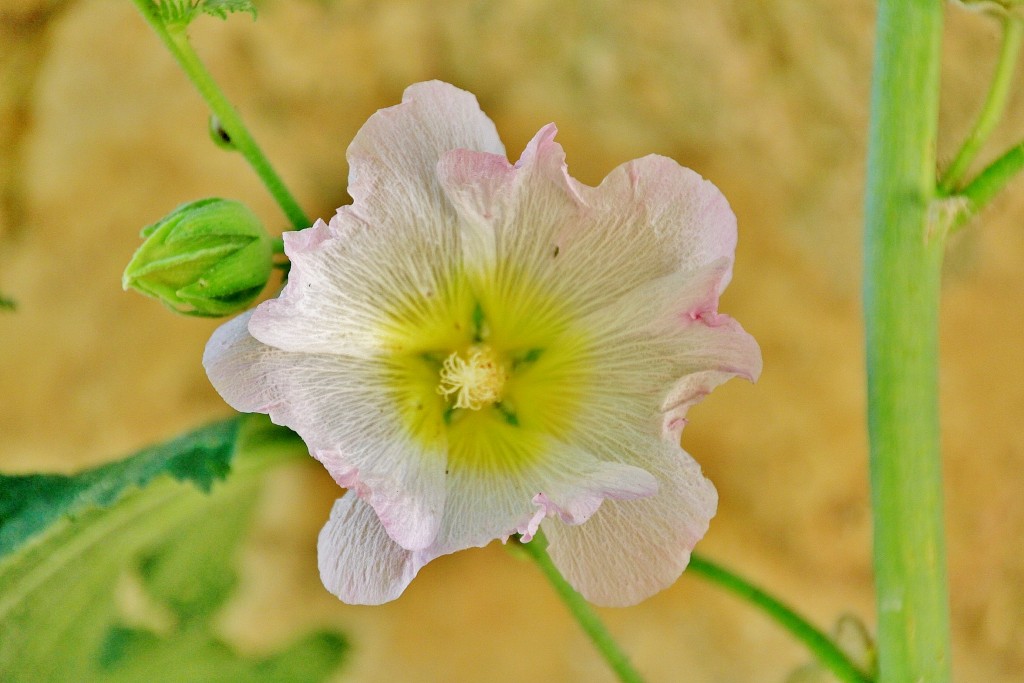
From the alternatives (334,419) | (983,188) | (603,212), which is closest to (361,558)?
(334,419)

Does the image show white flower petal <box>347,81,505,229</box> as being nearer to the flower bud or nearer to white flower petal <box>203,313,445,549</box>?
white flower petal <box>203,313,445,549</box>

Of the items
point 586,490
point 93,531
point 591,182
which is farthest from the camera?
point 591,182

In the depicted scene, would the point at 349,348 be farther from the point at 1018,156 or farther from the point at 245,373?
the point at 1018,156

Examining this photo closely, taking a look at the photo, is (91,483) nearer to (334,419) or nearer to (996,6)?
(334,419)

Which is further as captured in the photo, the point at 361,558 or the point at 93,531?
A: the point at 93,531

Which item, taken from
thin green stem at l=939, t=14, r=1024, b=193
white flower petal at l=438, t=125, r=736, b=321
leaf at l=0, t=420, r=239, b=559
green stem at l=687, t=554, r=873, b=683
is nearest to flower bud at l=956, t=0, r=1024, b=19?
thin green stem at l=939, t=14, r=1024, b=193

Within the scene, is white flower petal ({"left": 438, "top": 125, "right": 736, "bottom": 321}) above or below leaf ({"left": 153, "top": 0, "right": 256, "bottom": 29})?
below

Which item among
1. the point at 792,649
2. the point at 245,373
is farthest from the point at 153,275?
the point at 792,649
